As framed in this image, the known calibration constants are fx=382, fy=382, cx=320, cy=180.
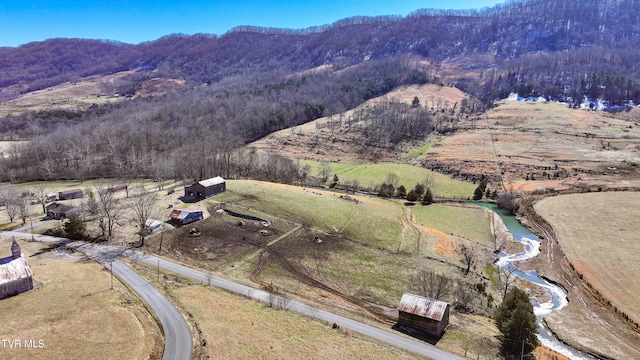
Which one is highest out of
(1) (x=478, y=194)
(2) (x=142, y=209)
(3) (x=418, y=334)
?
(2) (x=142, y=209)

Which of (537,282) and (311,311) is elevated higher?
(311,311)

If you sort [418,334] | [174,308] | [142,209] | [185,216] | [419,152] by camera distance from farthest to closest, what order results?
[419,152] < [185,216] < [142,209] < [418,334] < [174,308]

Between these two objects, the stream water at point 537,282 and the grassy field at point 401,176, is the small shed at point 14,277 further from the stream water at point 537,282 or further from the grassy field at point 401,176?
the grassy field at point 401,176

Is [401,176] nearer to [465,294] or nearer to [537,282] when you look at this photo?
[537,282]

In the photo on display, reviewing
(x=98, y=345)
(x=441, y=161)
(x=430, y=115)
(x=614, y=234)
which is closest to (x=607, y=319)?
(x=614, y=234)

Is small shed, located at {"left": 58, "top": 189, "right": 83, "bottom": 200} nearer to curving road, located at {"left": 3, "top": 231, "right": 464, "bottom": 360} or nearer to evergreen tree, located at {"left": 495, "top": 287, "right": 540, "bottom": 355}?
curving road, located at {"left": 3, "top": 231, "right": 464, "bottom": 360}

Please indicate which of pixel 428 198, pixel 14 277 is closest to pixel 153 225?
pixel 14 277

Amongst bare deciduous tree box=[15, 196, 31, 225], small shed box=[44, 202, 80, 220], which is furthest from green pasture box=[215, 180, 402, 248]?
bare deciduous tree box=[15, 196, 31, 225]

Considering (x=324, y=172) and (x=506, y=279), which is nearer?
(x=506, y=279)
